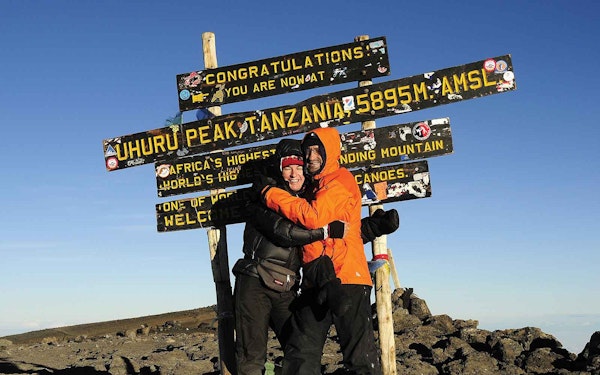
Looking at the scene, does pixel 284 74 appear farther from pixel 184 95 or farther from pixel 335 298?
pixel 335 298

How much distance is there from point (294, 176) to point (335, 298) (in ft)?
4.76

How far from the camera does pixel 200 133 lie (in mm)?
9117

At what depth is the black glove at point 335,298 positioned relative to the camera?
6.09 meters

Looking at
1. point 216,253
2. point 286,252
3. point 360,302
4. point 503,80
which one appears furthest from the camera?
point 216,253

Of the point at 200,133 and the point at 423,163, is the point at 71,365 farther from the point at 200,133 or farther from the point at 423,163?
the point at 423,163

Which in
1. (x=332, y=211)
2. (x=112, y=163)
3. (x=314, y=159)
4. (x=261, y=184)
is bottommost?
(x=332, y=211)

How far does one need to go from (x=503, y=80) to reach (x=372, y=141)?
1.79 meters

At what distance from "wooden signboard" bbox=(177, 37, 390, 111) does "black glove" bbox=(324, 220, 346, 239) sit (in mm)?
3015

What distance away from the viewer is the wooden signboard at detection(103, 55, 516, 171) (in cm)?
855

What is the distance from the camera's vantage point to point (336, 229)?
6371 millimetres

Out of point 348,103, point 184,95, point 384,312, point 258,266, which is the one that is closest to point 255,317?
point 258,266

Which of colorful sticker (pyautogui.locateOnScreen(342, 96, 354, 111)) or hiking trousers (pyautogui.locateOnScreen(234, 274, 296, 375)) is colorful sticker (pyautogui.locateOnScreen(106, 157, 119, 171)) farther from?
colorful sticker (pyautogui.locateOnScreen(342, 96, 354, 111))

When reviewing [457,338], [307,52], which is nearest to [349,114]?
[307,52]

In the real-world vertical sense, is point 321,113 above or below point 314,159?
A: above
